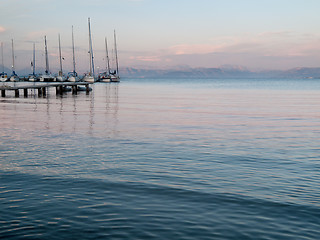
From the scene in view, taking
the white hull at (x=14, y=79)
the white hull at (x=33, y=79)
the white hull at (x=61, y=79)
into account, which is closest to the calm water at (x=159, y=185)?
the white hull at (x=61, y=79)

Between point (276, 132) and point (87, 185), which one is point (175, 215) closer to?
point (87, 185)

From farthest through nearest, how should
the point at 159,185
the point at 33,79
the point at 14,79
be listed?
the point at 33,79 < the point at 14,79 < the point at 159,185

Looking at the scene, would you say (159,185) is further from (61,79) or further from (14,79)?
(14,79)

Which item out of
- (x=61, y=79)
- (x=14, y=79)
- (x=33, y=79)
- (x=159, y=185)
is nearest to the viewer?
(x=159, y=185)

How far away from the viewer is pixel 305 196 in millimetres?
10648

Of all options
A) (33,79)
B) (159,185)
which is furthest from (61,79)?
(159,185)

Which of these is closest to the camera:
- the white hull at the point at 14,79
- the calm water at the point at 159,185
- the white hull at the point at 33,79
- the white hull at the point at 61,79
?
the calm water at the point at 159,185

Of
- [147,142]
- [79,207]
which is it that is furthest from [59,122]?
[79,207]

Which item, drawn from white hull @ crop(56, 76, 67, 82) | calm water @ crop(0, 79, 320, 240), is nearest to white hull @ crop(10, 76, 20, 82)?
white hull @ crop(56, 76, 67, 82)

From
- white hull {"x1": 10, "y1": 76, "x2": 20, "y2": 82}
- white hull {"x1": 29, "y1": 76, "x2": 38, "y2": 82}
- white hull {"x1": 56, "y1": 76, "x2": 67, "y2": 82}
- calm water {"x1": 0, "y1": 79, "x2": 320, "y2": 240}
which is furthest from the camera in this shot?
white hull {"x1": 10, "y1": 76, "x2": 20, "y2": 82}

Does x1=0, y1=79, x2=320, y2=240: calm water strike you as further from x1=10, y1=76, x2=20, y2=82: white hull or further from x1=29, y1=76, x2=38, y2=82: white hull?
x1=10, y1=76, x2=20, y2=82: white hull

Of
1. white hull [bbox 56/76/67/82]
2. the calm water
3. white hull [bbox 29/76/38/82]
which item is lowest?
the calm water

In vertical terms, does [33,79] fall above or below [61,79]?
above

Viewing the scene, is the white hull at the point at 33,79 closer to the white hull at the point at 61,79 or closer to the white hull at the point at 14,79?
the white hull at the point at 14,79
